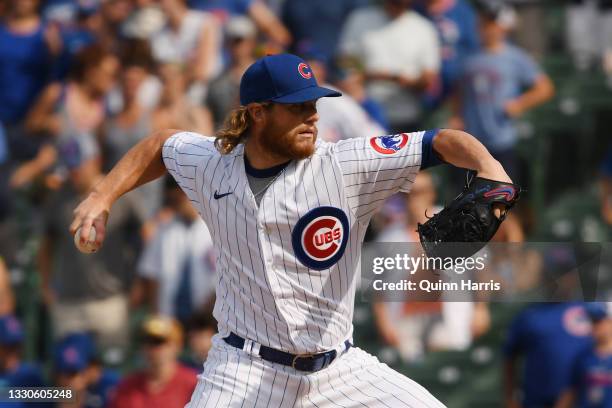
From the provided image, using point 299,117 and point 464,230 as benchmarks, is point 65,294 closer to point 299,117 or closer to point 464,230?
point 299,117

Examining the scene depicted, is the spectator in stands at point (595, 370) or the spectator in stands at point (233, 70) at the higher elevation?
the spectator in stands at point (233, 70)

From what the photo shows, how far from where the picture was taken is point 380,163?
13.6 ft

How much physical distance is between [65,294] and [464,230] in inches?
179

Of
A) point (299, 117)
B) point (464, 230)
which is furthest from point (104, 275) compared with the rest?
point (464, 230)

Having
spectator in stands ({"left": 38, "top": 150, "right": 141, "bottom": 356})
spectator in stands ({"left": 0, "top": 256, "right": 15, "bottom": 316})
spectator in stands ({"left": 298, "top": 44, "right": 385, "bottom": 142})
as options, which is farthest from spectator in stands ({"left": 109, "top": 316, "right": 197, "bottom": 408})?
spectator in stands ({"left": 298, "top": 44, "right": 385, "bottom": 142})

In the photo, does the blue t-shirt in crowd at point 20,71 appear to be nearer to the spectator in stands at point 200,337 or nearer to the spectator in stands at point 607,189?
the spectator in stands at point 200,337

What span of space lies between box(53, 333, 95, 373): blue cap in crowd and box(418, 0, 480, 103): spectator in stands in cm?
307

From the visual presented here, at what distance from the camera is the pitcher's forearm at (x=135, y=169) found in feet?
14.4

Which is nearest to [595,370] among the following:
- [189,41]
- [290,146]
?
[290,146]

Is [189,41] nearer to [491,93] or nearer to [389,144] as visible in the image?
[491,93]

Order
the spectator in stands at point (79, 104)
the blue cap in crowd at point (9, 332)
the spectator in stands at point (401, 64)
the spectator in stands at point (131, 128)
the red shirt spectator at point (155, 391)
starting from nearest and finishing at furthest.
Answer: the red shirt spectator at point (155, 391), the blue cap in crowd at point (9, 332), the spectator in stands at point (131, 128), the spectator in stands at point (79, 104), the spectator in stands at point (401, 64)

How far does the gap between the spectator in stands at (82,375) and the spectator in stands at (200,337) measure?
473mm

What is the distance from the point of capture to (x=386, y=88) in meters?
8.47

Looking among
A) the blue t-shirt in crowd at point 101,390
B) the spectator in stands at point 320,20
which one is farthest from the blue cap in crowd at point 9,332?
the spectator in stands at point 320,20
